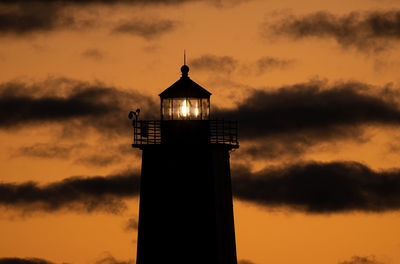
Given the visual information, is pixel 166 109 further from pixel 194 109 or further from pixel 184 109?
pixel 194 109

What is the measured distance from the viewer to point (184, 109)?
3775cm

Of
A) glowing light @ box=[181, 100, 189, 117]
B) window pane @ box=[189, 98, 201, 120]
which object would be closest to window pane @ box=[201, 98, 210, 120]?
window pane @ box=[189, 98, 201, 120]

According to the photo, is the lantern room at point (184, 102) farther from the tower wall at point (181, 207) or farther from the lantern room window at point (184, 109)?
the tower wall at point (181, 207)

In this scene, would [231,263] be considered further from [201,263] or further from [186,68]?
[186,68]

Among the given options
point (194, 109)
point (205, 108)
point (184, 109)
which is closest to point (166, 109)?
point (184, 109)

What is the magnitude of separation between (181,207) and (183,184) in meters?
0.90

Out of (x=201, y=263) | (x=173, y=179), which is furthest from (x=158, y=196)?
(x=201, y=263)

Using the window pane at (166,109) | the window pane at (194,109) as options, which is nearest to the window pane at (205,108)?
the window pane at (194,109)

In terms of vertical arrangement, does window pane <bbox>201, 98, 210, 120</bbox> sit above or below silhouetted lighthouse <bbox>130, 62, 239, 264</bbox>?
above

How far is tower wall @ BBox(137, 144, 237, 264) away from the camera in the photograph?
36219 millimetres

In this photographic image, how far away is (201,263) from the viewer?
3600 centimetres

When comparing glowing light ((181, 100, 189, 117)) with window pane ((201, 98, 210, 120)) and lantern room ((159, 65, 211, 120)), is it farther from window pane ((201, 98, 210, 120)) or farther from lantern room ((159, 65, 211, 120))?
window pane ((201, 98, 210, 120))

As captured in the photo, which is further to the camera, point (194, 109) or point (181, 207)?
point (194, 109)

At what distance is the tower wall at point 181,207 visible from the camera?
36.2m
